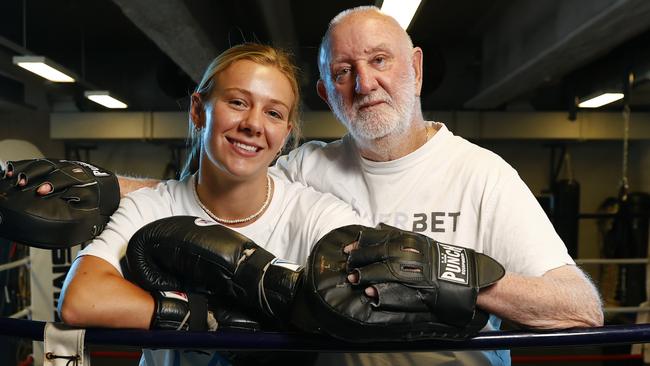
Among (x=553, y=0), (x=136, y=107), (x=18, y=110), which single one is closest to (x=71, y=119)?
(x=136, y=107)

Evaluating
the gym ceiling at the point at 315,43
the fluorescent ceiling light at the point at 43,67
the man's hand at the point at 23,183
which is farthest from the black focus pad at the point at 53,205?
the fluorescent ceiling light at the point at 43,67

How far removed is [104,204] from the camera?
1.22m

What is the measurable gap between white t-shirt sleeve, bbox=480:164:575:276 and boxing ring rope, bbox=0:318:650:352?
0.91 feet

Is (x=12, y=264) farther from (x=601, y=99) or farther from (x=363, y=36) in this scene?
(x=601, y=99)

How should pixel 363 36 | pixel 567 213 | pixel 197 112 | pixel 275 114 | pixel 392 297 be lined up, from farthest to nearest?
pixel 567 213 < pixel 363 36 < pixel 197 112 < pixel 275 114 < pixel 392 297

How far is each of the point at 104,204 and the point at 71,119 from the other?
594 cm

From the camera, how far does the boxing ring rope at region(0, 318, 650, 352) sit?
2.75 ft

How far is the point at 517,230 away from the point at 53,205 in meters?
1.14

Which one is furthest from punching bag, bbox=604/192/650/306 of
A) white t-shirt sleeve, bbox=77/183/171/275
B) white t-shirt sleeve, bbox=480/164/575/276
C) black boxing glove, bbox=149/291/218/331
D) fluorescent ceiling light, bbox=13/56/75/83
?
fluorescent ceiling light, bbox=13/56/75/83

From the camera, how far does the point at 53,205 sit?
1144 millimetres

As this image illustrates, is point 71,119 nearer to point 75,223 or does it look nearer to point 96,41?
point 96,41

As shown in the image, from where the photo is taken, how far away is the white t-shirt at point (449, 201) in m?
1.22

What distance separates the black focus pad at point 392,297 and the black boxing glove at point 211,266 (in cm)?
9

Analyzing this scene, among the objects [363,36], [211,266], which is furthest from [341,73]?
[211,266]
